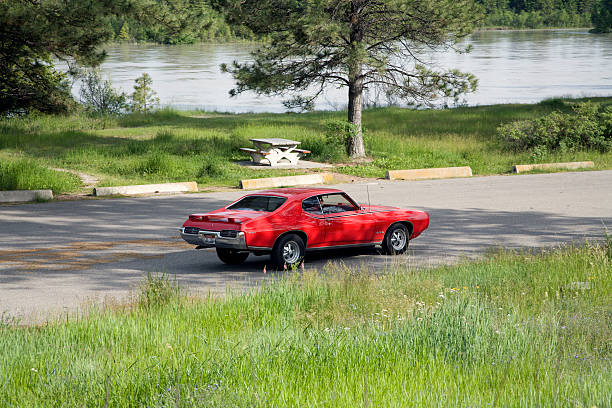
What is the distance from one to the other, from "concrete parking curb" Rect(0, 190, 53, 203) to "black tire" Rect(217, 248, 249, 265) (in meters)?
8.81

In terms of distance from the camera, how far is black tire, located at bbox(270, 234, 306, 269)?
10.9 m

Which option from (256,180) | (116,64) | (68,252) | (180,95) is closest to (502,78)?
(180,95)

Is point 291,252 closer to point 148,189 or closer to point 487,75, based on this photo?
point 148,189

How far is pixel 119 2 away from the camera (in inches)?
681

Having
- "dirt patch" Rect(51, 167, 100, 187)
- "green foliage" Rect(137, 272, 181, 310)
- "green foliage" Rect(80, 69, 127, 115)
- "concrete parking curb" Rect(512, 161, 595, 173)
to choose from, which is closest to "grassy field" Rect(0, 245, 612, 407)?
"green foliage" Rect(137, 272, 181, 310)

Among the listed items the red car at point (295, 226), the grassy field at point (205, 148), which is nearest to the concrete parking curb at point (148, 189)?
the grassy field at point (205, 148)

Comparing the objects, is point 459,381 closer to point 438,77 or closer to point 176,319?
point 176,319

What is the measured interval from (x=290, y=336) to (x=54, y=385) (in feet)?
6.54

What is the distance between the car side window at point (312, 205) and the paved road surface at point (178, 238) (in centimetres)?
93

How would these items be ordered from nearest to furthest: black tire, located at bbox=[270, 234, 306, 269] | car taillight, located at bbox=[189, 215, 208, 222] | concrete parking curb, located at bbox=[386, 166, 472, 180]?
black tire, located at bbox=[270, 234, 306, 269], car taillight, located at bbox=[189, 215, 208, 222], concrete parking curb, located at bbox=[386, 166, 472, 180]

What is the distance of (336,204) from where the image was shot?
39.9 feet

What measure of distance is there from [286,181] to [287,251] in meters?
10.8

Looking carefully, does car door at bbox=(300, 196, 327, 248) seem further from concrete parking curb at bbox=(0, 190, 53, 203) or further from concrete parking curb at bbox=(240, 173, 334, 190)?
concrete parking curb at bbox=(0, 190, 53, 203)

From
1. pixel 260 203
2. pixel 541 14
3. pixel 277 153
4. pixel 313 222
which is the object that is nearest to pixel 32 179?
pixel 277 153
